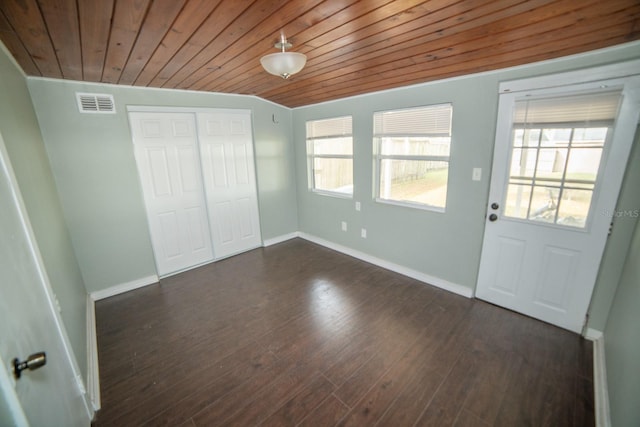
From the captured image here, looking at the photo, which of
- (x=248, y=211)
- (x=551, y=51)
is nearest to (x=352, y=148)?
(x=248, y=211)

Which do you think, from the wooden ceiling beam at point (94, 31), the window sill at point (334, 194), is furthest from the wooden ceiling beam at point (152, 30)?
the window sill at point (334, 194)

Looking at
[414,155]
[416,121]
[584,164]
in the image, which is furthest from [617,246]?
[416,121]

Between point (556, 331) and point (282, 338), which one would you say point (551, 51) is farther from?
point (282, 338)

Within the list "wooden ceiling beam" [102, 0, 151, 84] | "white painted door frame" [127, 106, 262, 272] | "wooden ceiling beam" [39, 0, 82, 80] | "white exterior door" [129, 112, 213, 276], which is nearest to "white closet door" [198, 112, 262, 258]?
"white painted door frame" [127, 106, 262, 272]

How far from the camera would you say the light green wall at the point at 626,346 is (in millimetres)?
1273

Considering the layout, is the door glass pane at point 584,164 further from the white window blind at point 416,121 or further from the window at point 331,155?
the window at point 331,155

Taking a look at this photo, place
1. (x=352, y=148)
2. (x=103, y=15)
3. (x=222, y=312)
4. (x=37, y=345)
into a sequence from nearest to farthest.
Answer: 1. (x=37, y=345)
2. (x=103, y=15)
3. (x=222, y=312)
4. (x=352, y=148)

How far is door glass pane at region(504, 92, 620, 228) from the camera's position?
1.96 meters

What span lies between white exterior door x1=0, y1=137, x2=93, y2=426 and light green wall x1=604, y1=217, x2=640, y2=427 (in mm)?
2268

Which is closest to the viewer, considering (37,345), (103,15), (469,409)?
(37,345)

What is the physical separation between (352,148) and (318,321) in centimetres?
233

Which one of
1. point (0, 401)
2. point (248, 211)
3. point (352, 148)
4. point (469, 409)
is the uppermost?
point (352, 148)

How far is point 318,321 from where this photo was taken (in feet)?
8.23

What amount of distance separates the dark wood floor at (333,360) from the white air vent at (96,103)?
82.2 inches
